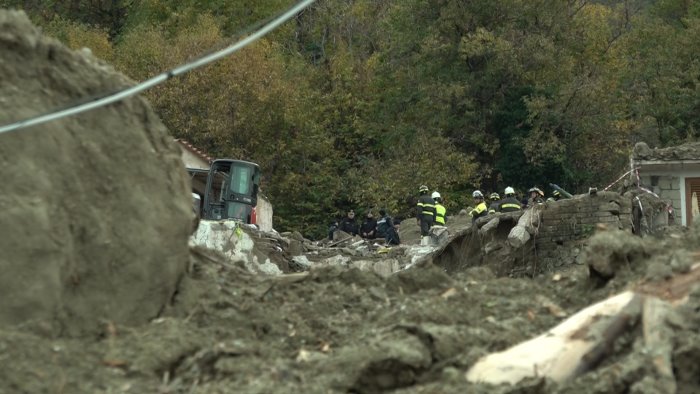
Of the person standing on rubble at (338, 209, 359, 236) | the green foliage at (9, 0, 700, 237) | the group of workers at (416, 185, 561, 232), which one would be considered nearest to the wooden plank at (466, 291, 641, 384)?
the group of workers at (416, 185, 561, 232)

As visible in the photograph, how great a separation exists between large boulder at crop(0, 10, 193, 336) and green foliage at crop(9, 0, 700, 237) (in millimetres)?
37079

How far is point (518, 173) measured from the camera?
47.8m

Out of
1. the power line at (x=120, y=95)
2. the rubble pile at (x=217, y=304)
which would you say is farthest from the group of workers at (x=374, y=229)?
the power line at (x=120, y=95)

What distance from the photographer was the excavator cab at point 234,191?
30922 mm

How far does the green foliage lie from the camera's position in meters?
46.9

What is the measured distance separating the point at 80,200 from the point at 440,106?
133ft

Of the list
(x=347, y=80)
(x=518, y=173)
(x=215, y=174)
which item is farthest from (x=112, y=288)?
(x=347, y=80)

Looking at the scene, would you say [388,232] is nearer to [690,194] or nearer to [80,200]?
[690,194]

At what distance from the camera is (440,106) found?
48406 millimetres

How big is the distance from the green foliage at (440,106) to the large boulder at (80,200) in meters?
37.1

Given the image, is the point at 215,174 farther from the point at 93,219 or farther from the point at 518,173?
the point at 93,219

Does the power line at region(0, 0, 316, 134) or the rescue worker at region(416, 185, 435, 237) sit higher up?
the rescue worker at region(416, 185, 435, 237)

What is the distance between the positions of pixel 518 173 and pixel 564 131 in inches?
91.9

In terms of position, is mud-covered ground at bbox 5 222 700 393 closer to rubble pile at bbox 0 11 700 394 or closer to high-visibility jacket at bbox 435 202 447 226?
rubble pile at bbox 0 11 700 394
